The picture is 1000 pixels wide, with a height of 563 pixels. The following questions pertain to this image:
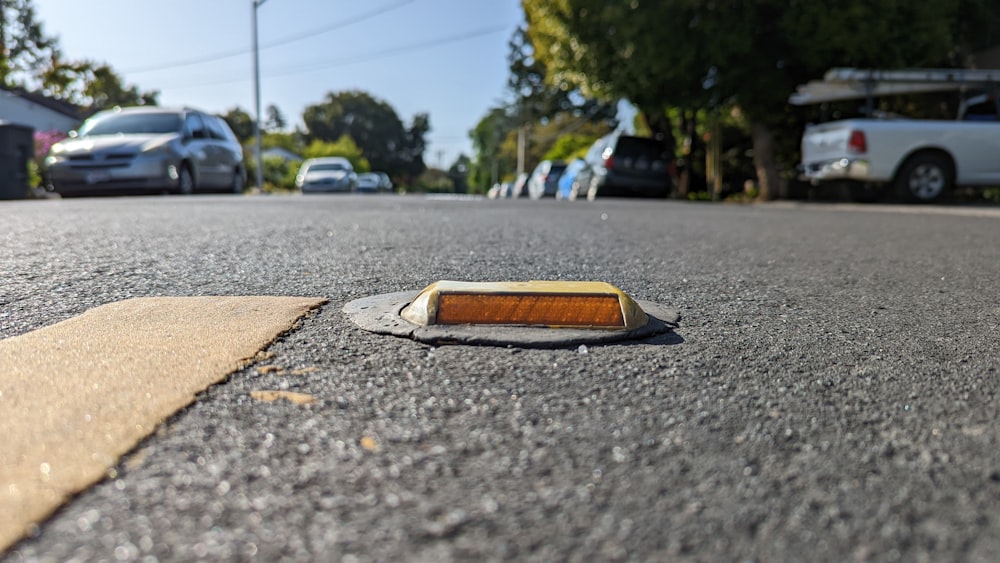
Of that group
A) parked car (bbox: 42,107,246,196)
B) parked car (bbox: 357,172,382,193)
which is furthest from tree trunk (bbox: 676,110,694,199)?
parked car (bbox: 357,172,382,193)

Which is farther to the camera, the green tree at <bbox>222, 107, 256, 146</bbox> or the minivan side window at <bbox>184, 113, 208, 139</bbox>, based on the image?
the green tree at <bbox>222, 107, 256, 146</bbox>

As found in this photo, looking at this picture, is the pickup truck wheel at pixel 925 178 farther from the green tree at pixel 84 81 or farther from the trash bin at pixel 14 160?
the green tree at pixel 84 81

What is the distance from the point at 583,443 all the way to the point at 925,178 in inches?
478

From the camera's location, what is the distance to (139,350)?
194 cm

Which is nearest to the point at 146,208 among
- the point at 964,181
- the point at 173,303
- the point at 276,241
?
the point at 276,241

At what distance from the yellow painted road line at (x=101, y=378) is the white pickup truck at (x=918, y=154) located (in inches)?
421

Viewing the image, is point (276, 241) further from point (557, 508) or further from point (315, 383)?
point (557, 508)

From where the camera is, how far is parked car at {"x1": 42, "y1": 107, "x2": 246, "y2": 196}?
11.3 meters

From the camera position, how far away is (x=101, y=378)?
5.53 feet

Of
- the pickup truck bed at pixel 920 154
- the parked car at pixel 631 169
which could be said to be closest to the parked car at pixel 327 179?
the parked car at pixel 631 169

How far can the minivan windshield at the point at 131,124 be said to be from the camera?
12.0 meters

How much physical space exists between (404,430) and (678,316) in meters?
1.33

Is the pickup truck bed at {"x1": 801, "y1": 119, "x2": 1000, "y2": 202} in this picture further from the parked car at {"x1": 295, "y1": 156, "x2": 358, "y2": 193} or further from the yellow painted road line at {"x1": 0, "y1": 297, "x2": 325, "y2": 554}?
the parked car at {"x1": 295, "y1": 156, "x2": 358, "y2": 193}

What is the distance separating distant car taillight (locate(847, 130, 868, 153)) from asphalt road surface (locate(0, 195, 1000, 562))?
9.06 metres
